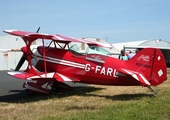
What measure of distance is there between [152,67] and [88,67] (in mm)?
2302

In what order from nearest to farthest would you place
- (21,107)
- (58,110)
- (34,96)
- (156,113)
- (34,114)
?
(156,113)
(34,114)
(58,110)
(21,107)
(34,96)

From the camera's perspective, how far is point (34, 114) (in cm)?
622

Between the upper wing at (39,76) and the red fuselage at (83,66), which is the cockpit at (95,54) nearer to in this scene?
the red fuselage at (83,66)

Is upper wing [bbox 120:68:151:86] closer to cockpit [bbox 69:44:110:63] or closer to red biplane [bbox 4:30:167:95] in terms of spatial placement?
red biplane [bbox 4:30:167:95]

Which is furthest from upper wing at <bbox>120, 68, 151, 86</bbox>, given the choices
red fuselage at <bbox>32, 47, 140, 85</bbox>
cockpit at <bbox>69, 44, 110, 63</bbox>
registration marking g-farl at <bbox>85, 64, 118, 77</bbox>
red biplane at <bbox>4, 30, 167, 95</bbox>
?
cockpit at <bbox>69, 44, 110, 63</bbox>

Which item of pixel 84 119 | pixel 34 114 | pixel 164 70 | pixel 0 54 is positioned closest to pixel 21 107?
pixel 34 114

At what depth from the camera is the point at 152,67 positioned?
8195 millimetres

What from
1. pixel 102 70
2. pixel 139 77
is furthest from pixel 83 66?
pixel 139 77

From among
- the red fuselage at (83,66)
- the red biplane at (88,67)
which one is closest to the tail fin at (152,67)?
the red biplane at (88,67)

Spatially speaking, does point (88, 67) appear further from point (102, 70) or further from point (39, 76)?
point (39, 76)

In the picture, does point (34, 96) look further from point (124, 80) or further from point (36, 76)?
point (124, 80)

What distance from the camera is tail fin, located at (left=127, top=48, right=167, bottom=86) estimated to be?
26.5 feet

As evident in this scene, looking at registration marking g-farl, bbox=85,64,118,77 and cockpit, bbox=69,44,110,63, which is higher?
cockpit, bbox=69,44,110,63

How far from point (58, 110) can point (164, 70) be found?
3.62 metres
